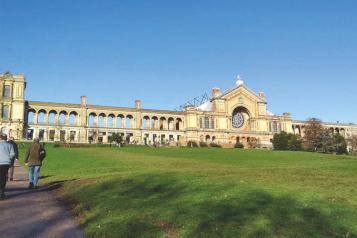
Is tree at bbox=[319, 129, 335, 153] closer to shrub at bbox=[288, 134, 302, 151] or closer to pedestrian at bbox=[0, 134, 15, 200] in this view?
shrub at bbox=[288, 134, 302, 151]

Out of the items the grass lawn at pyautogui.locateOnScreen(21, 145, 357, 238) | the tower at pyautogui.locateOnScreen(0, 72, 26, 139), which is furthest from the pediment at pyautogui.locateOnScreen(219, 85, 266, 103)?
the grass lawn at pyautogui.locateOnScreen(21, 145, 357, 238)

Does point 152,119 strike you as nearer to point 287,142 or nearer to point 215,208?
point 287,142

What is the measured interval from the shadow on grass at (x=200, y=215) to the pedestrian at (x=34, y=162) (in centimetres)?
461

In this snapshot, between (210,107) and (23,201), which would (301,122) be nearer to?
(210,107)

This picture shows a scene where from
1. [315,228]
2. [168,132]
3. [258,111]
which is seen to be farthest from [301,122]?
[315,228]

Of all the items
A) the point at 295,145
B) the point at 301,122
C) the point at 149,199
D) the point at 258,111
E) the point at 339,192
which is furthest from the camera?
the point at 301,122

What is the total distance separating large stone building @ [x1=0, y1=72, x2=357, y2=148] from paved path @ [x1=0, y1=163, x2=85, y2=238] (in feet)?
230

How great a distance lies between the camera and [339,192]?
12.3 metres

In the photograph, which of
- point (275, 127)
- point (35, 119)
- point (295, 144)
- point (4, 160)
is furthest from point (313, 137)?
point (4, 160)

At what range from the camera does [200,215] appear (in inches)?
357

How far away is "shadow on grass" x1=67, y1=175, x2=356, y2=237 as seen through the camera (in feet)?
26.6

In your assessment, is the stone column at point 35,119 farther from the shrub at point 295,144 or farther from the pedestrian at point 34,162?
the pedestrian at point 34,162

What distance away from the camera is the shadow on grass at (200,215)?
8094 mm

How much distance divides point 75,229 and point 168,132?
290 feet
